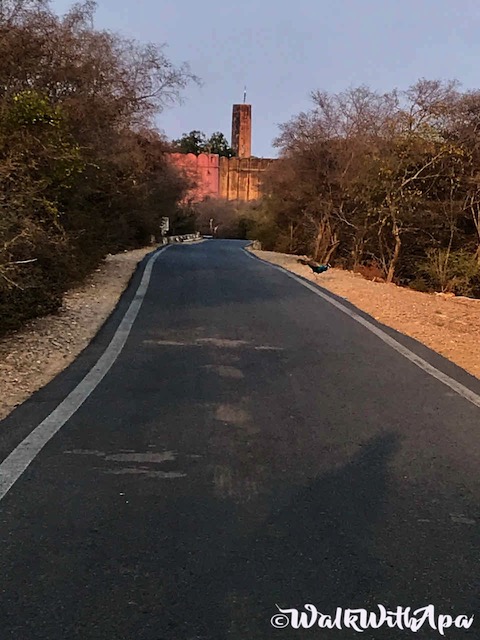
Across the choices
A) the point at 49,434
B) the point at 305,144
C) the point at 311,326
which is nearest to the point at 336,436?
the point at 49,434

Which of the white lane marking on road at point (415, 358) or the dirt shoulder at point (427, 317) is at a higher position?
the white lane marking on road at point (415, 358)

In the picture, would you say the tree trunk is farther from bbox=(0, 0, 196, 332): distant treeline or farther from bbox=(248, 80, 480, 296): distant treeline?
bbox=(0, 0, 196, 332): distant treeline

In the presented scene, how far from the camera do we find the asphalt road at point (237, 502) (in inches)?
136

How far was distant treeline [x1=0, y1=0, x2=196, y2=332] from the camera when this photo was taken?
11.5m

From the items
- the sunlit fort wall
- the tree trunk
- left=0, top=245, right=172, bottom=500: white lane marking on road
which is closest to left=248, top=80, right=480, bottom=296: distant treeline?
the tree trunk

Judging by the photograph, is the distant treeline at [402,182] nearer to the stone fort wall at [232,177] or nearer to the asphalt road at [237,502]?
the asphalt road at [237,502]

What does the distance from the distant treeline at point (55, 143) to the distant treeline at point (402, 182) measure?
24.0ft

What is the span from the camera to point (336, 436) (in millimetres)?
6086

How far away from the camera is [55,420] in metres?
6.30

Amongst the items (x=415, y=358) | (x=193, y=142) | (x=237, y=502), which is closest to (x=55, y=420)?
(x=237, y=502)

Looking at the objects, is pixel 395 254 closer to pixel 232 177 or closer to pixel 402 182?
pixel 402 182

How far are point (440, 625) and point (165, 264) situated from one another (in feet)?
72.1

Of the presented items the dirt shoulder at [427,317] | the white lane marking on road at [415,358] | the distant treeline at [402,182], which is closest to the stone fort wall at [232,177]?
the distant treeline at [402,182]

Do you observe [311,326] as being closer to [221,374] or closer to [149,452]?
[221,374]
